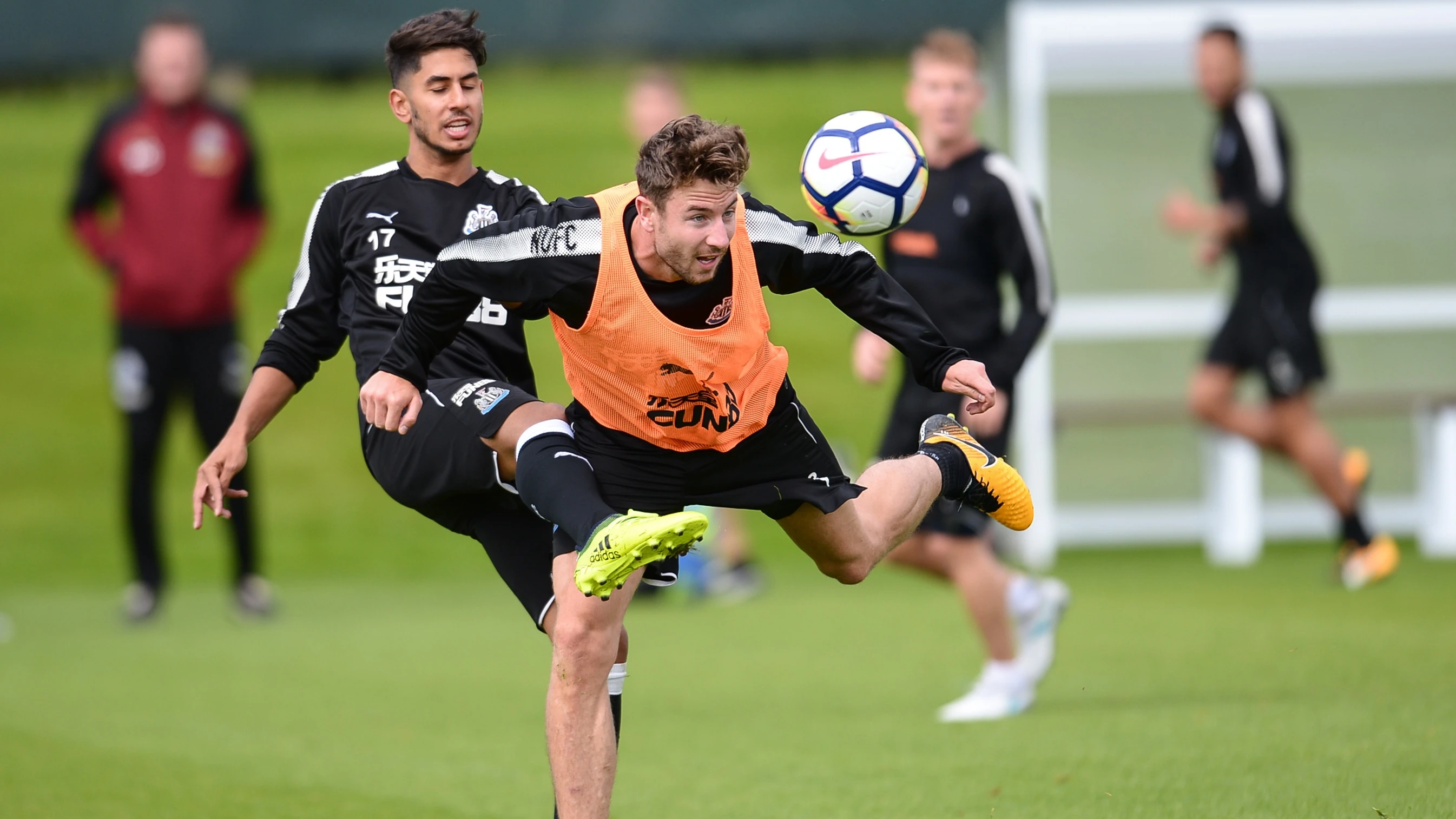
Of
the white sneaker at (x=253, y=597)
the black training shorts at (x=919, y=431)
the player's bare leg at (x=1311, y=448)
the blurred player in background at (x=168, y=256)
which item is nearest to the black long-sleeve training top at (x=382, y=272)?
the black training shorts at (x=919, y=431)

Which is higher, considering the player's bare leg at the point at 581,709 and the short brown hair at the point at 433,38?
the short brown hair at the point at 433,38

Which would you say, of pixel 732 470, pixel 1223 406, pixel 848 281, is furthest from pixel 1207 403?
pixel 732 470

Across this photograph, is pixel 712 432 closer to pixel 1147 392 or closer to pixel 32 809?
pixel 32 809

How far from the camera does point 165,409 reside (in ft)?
31.3

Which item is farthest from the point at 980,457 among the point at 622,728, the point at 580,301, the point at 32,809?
the point at 32,809

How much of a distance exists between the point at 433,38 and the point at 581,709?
1.86m

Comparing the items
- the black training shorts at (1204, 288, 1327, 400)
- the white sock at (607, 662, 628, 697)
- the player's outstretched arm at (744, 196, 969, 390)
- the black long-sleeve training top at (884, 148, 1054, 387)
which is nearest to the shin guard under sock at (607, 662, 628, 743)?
the white sock at (607, 662, 628, 697)

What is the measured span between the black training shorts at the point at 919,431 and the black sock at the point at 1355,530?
10.2 feet

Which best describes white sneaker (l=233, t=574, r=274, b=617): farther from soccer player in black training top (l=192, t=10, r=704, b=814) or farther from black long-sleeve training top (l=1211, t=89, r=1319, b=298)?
black long-sleeve training top (l=1211, t=89, r=1319, b=298)

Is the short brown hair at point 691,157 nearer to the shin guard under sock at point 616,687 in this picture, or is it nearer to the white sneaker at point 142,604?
the shin guard under sock at point 616,687

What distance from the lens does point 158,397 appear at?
31.2 ft

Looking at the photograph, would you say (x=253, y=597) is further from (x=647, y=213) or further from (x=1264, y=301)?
(x=647, y=213)

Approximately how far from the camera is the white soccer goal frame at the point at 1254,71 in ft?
35.3

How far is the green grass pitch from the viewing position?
4.98 m
